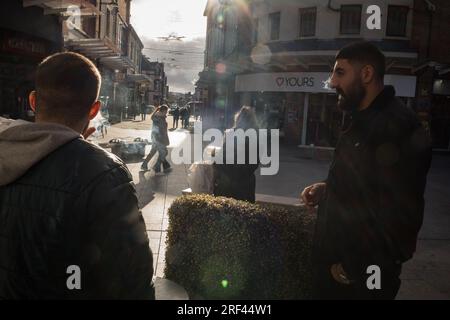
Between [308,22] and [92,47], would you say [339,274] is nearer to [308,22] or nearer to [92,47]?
[92,47]

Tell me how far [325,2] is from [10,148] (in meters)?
21.5

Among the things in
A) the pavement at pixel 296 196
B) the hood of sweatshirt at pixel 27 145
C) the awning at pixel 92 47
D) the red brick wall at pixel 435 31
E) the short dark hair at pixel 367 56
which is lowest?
the pavement at pixel 296 196

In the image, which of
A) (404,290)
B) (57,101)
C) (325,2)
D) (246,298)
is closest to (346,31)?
(325,2)

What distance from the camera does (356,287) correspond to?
2.33m

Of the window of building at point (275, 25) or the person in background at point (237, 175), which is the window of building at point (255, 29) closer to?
the window of building at point (275, 25)

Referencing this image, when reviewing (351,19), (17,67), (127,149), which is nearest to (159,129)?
(127,149)

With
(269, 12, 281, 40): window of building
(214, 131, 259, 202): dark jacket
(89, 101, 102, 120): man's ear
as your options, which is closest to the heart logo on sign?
(269, 12, 281, 40): window of building

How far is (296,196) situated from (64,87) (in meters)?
7.96

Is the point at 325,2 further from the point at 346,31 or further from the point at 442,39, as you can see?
the point at 442,39

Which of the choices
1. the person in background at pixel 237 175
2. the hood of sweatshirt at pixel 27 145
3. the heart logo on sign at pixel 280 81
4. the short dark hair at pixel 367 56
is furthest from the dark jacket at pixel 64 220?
the heart logo on sign at pixel 280 81

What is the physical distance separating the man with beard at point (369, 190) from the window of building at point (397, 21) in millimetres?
20071

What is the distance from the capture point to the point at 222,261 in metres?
3.56

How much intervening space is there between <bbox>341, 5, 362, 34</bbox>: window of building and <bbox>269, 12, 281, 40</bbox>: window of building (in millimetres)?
3629

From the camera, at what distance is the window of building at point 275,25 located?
22.8 m
